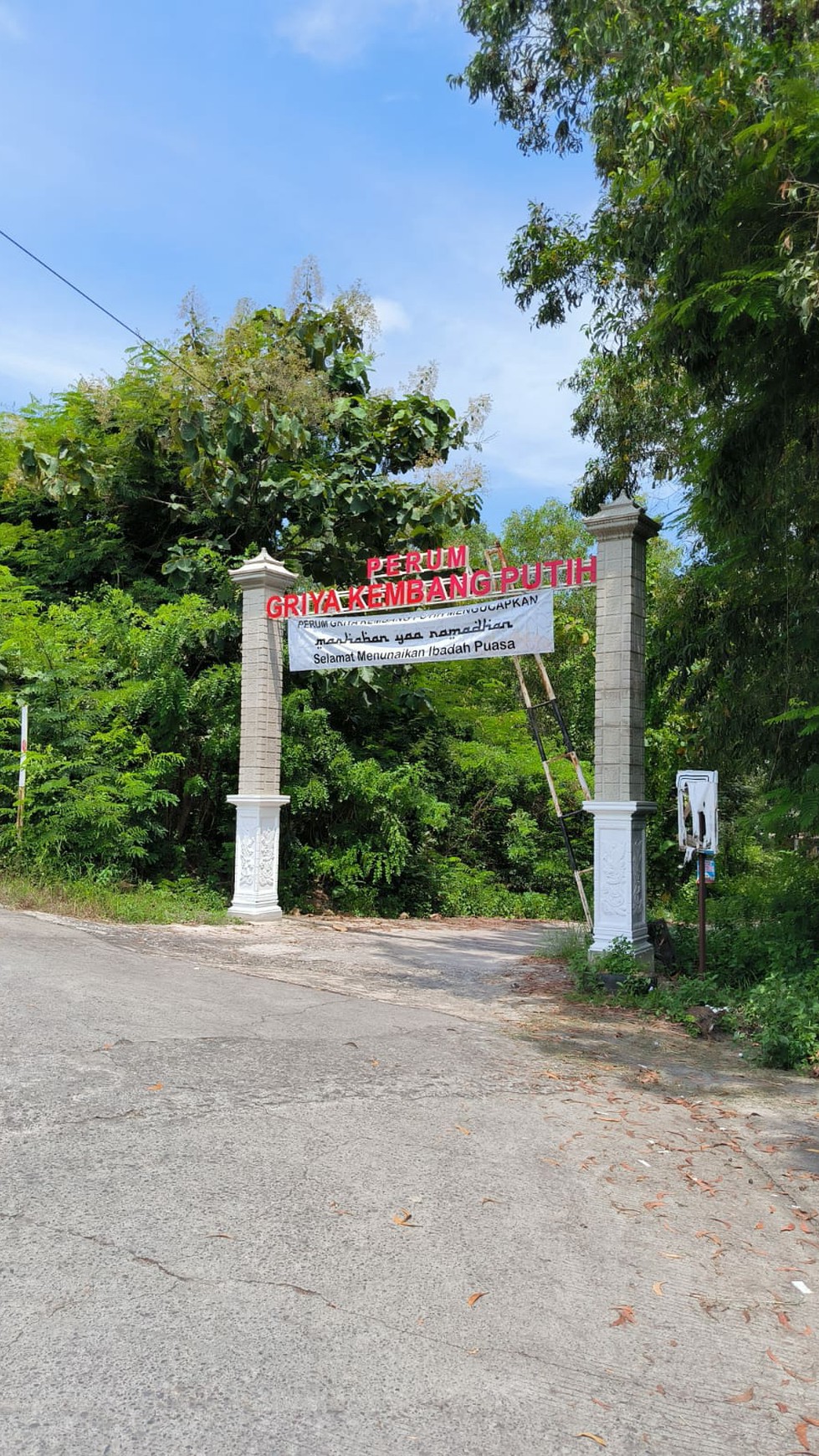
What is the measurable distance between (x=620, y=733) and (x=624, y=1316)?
273 inches

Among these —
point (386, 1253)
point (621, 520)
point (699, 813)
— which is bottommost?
point (386, 1253)

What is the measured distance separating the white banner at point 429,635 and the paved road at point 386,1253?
546 cm

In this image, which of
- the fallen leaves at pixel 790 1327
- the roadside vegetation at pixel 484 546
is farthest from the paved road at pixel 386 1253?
the roadside vegetation at pixel 484 546

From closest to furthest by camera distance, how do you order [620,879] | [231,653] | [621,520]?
[620,879]
[621,520]
[231,653]

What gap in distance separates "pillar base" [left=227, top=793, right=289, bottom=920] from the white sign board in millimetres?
5657

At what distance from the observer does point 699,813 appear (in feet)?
28.2

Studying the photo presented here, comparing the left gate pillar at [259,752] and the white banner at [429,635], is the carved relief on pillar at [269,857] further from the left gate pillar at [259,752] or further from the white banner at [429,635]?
the white banner at [429,635]

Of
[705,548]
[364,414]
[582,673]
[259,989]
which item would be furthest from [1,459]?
[259,989]

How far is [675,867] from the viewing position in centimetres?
1755

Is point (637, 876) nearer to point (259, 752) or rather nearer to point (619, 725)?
→ point (619, 725)

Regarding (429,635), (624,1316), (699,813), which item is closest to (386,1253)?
(624,1316)

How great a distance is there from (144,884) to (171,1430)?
37.2 ft

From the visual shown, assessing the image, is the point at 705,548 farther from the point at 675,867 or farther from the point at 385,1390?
the point at 385,1390

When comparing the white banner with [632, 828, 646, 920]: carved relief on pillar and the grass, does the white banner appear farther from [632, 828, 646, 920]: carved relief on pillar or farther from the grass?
the grass
